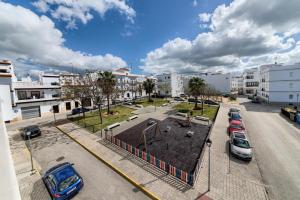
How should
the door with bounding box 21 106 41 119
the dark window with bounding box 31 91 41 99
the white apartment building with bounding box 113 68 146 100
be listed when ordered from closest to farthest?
1. the door with bounding box 21 106 41 119
2. the dark window with bounding box 31 91 41 99
3. the white apartment building with bounding box 113 68 146 100

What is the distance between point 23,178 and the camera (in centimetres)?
1098

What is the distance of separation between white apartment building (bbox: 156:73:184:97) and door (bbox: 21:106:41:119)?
153ft

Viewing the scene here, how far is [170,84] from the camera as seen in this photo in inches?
2712

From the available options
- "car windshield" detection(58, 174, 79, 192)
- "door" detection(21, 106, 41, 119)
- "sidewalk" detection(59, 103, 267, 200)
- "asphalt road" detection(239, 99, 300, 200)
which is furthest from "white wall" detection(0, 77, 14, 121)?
"asphalt road" detection(239, 99, 300, 200)

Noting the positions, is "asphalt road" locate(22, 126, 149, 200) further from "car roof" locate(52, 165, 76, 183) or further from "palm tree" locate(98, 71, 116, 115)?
"palm tree" locate(98, 71, 116, 115)

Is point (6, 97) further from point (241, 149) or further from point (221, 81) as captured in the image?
point (221, 81)

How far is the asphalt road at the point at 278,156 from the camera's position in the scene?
30.6 feet

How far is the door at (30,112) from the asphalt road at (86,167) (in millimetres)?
15973

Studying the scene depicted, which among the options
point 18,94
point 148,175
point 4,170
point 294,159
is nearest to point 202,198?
point 148,175

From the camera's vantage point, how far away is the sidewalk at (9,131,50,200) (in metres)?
9.30

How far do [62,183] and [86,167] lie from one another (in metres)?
3.24

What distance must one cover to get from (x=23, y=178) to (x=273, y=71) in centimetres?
5931

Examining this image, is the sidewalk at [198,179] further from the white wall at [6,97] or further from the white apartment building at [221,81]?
the white apartment building at [221,81]

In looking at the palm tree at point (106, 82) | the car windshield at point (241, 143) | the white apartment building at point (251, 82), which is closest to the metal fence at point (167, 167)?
the car windshield at point (241, 143)
